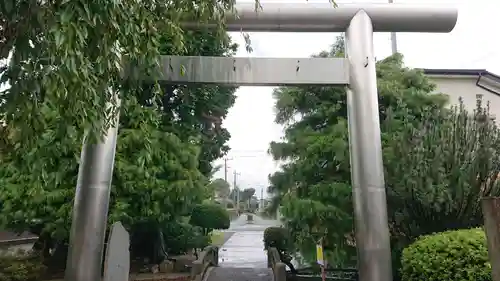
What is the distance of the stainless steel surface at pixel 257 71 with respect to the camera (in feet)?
21.9

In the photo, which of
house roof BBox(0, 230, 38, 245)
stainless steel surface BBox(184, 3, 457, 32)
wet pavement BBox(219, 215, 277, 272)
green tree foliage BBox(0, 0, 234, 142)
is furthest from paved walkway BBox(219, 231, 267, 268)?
green tree foliage BBox(0, 0, 234, 142)

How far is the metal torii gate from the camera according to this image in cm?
625

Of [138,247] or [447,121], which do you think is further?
[138,247]

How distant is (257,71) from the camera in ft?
22.0

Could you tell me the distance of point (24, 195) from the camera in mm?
7594

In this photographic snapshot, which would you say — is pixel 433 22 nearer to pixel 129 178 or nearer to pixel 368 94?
pixel 368 94

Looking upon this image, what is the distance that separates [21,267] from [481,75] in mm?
14782

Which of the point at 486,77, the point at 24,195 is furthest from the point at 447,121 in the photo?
the point at 486,77

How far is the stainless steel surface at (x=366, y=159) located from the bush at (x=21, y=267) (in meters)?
7.40

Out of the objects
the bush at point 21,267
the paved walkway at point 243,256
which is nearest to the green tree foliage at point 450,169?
the bush at point 21,267

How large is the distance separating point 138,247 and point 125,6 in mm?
11552

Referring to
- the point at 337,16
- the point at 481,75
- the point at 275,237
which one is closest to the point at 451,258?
the point at 337,16

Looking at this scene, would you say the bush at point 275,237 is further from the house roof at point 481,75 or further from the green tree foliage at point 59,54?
the green tree foliage at point 59,54

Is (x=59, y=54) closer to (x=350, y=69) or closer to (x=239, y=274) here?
(x=350, y=69)
